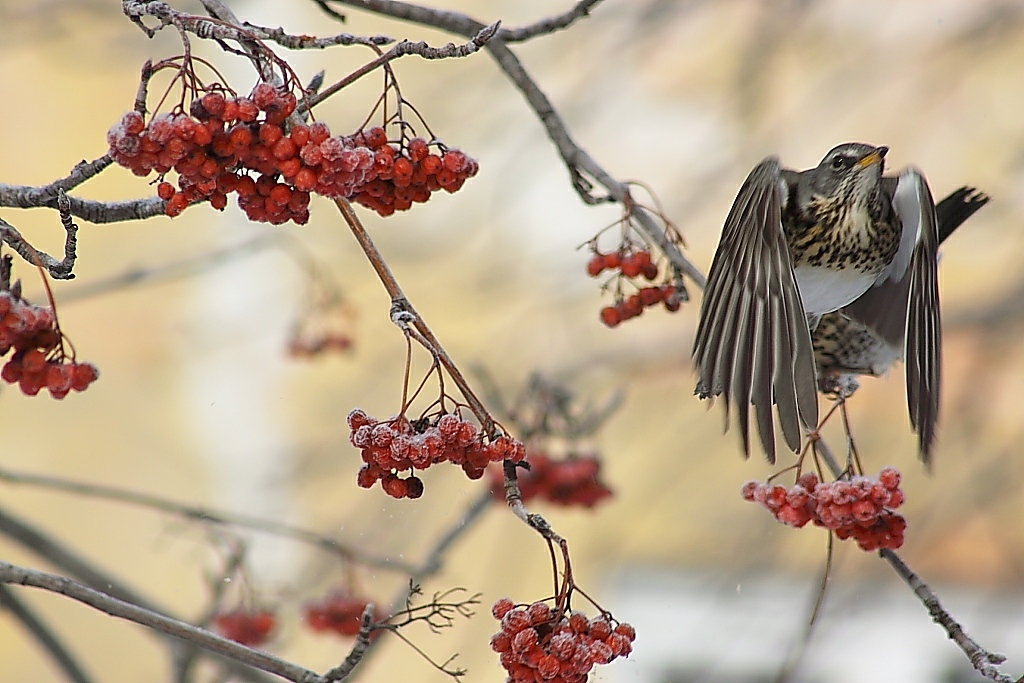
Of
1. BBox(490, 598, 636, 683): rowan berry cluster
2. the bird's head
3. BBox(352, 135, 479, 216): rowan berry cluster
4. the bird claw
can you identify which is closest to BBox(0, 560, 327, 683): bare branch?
BBox(490, 598, 636, 683): rowan berry cluster

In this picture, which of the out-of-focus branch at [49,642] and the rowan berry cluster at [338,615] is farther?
the rowan berry cluster at [338,615]

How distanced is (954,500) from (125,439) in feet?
5.86

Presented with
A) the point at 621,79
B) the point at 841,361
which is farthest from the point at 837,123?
the point at 841,361

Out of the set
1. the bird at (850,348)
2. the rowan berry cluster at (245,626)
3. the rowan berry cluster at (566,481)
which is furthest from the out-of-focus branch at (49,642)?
the bird at (850,348)

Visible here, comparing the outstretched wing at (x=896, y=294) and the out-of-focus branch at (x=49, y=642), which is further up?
the outstretched wing at (x=896, y=294)

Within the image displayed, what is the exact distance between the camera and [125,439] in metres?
2.62

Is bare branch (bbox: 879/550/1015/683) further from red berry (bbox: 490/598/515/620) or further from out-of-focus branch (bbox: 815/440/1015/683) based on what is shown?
red berry (bbox: 490/598/515/620)

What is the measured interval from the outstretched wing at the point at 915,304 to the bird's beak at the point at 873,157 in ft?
0.12

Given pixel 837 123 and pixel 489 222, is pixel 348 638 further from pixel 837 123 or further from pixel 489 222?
pixel 837 123

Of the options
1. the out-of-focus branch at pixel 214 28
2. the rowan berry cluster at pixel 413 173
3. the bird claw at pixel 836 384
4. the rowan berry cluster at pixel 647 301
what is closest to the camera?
the out-of-focus branch at pixel 214 28

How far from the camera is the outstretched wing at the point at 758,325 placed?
0.87 meters

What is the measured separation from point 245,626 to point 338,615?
0.16 m

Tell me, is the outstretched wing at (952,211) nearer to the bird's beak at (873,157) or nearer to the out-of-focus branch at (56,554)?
the bird's beak at (873,157)

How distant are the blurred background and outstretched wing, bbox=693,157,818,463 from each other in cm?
122
